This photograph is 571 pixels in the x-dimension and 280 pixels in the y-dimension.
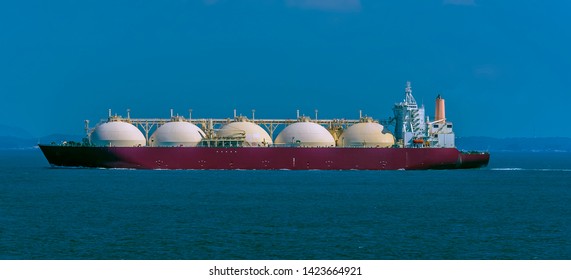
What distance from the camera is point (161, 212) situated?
4375 cm

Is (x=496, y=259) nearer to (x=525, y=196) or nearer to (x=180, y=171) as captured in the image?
(x=525, y=196)

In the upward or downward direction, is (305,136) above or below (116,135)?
below

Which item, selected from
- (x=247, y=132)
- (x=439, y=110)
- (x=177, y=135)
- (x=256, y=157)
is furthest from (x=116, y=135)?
(x=439, y=110)

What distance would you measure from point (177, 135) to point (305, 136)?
37.7 ft

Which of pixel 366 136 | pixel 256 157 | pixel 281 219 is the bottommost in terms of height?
pixel 281 219

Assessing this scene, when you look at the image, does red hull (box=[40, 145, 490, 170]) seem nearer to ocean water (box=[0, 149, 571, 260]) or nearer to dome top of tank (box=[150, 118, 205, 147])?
dome top of tank (box=[150, 118, 205, 147])

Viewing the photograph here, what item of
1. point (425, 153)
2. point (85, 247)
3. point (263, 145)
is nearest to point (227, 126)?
point (263, 145)

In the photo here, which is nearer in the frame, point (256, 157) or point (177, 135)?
point (256, 157)

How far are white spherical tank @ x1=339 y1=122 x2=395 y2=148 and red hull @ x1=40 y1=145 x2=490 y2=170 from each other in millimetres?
2065

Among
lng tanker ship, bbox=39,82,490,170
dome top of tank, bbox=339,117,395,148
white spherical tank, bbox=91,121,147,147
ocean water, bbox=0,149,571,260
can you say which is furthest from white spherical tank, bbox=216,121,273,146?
ocean water, bbox=0,149,571,260

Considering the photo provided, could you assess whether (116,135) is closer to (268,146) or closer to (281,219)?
(268,146)

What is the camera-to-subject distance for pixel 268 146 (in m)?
80.4

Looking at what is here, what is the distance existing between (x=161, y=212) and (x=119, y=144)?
36.7 meters

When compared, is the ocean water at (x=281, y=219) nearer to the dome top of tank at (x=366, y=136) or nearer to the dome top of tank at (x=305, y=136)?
the dome top of tank at (x=305, y=136)
